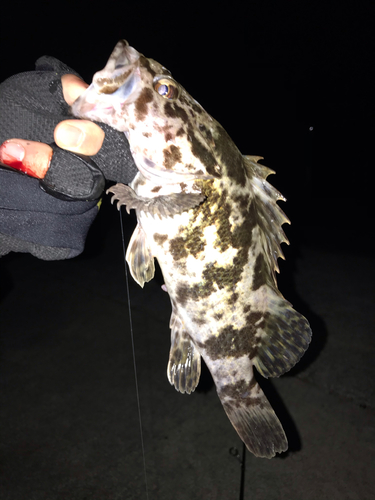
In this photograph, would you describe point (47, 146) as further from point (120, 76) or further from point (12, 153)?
point (120, 76)

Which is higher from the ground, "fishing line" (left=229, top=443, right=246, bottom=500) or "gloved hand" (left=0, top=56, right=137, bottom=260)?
"gloved hand" (left=0, top=56, right=137, bottom=260)

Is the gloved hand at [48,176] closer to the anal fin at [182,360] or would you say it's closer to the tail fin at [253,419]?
the anal fin at [182,360]

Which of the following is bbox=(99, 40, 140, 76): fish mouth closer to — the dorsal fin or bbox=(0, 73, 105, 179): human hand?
bbox=(0, 73, 105, 179): human hand

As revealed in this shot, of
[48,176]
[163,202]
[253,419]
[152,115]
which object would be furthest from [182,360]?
[152,115]

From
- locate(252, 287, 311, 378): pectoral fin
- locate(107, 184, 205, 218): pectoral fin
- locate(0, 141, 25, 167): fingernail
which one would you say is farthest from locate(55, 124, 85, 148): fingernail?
locate(252, 287, 311, 378): pectoral fin

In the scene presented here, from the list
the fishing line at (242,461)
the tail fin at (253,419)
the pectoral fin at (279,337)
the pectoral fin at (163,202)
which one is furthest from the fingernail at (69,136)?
the fishing line at (242,461)

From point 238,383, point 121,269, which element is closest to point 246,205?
point 238,383
